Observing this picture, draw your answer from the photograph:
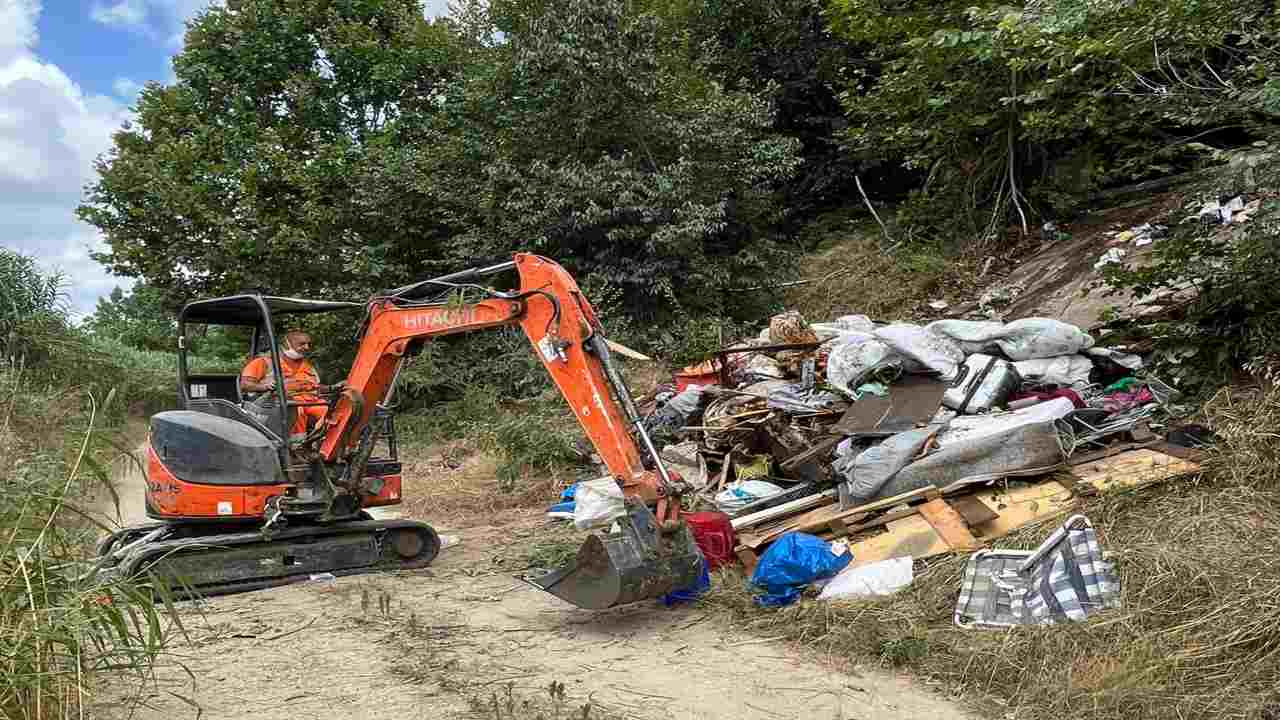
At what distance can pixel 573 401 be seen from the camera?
19.4ft

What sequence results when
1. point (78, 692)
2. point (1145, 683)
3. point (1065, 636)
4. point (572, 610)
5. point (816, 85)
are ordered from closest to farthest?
point (78, 692) < point (1145, 683) < point (1065, 636) < point (572, 610) < point (816, 85)

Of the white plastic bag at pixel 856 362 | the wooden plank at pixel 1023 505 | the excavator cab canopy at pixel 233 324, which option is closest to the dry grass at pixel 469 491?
the excavator cab canopy at pixel 233 324

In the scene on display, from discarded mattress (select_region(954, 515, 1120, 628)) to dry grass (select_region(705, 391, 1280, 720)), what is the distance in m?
0.13

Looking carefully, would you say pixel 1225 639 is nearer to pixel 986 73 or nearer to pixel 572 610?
pixel 572 610

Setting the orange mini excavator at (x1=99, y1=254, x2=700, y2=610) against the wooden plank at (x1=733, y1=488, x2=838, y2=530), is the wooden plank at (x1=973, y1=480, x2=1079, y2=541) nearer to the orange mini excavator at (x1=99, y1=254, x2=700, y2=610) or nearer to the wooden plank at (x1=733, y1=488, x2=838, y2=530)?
the wooden plank at (x1=733, y1=488, x2=838, y2=530)

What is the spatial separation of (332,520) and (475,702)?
3.48 metres

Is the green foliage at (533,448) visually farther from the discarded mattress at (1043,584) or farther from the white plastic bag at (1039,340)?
the discarded mattress at (1043,584)

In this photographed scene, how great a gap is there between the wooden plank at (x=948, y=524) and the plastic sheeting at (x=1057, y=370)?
2.22m

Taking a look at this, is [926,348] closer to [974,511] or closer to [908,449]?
[908,449]

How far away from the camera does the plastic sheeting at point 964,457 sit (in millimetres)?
6348

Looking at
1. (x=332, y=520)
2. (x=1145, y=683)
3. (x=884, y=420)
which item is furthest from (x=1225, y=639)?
(x=332, y=520)

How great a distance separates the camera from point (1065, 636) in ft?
15.1

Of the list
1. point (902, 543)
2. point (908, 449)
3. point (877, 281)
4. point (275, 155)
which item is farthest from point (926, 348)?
point (275, 155)

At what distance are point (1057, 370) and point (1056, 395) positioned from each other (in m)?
0.40
